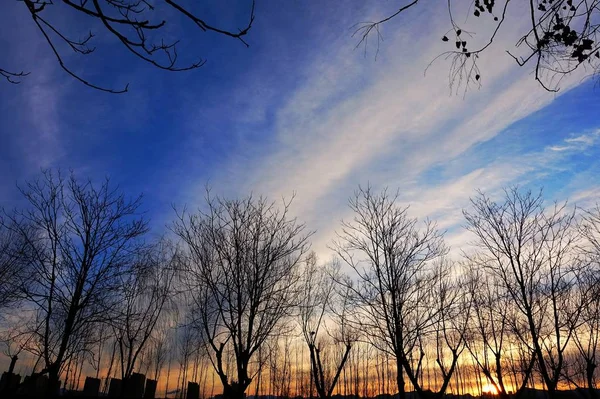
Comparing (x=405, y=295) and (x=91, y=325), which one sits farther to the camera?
(x=91, y=325)

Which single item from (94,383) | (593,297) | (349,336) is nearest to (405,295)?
(349,336)

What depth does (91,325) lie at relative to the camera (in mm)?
12562

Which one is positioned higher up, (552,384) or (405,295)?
(405,295)

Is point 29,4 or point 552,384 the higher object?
point 29,4

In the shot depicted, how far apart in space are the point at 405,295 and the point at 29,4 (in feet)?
34.1

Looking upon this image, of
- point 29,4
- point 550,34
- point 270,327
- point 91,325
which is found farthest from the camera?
point 91,325

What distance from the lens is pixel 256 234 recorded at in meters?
9.77

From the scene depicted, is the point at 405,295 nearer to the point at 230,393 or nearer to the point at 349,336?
the point at 349,336

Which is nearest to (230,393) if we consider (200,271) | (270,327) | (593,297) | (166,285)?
(270,327)

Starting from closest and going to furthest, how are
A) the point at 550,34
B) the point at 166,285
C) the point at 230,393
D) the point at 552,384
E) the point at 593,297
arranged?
1. the point at 550,34
2. the point at 230,393
3. the point at 552,384
4. the point at 593,297
5. the point at 166,285

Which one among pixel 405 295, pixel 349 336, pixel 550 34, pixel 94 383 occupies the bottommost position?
pixel 94 383

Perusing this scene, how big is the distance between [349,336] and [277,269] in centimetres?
469

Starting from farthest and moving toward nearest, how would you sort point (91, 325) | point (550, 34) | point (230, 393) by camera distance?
point (91, 325) < point (230, 393) < point (550, 34)

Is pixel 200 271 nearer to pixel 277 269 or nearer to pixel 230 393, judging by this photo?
pixel 277 269
